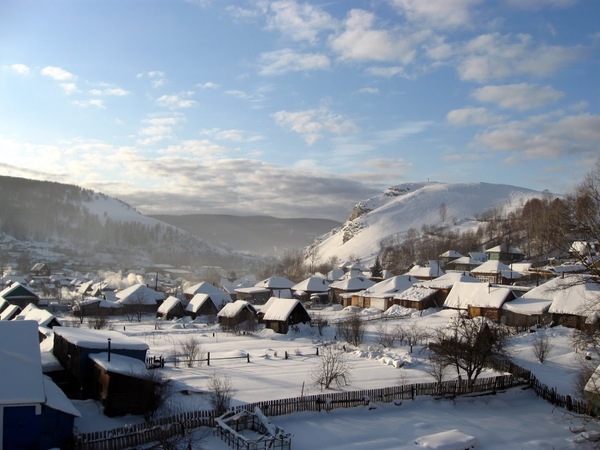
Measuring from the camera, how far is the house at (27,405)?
15.2 metres

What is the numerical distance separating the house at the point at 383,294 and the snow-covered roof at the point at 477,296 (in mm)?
10764

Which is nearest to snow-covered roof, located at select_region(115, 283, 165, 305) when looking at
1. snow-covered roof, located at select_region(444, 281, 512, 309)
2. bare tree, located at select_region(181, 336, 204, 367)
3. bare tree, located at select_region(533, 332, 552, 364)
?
bare tree, located at select_region(181, 336, 204, 367)

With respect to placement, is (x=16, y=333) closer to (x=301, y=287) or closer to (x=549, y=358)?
(x=549, y=358)

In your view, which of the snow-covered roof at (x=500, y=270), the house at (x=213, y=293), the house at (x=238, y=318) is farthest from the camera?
the snow-covered roof at (x=500, y=270)

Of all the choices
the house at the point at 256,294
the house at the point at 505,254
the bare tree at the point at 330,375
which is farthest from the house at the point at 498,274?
the bare tree at the point at 330,375

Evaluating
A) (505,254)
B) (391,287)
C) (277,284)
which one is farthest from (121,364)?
(505,254)

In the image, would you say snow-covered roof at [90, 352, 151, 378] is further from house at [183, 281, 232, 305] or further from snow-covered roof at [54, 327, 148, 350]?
house at [183, 281, 232, 305]

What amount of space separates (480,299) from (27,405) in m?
41.2

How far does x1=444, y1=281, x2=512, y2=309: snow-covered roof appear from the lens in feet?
153

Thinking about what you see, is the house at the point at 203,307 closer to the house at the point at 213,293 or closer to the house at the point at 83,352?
the house at the point at 213,293

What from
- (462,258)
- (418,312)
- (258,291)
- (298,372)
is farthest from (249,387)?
(462,258)

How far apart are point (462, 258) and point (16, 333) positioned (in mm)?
85986

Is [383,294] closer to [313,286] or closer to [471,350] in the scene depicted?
[313,286]

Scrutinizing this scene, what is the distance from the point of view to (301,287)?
81.1 meters
